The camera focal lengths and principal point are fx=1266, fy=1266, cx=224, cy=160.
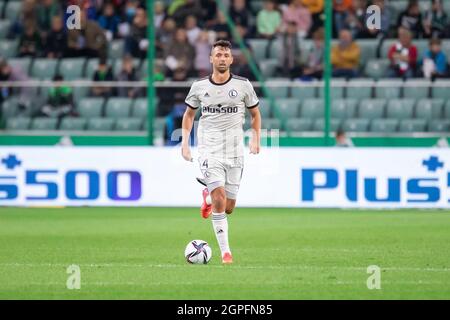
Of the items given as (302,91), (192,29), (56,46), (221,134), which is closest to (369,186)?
(302,91)

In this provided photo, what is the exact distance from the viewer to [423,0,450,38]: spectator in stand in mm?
22672

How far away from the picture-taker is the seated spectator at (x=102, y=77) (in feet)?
75.2

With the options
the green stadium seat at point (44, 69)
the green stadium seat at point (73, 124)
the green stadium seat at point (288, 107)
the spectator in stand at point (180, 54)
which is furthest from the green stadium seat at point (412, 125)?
the green stadium seat at point (44, 69)

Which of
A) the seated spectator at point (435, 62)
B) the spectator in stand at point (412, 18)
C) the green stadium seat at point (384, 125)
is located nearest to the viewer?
the green stadium seat at point (384, 125)

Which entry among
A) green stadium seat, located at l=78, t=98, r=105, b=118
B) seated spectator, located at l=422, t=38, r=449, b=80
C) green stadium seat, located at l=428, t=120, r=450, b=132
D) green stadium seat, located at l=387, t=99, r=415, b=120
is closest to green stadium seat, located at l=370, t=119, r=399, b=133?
green stadium seat, located at l=387, t=99, r=415, b=120

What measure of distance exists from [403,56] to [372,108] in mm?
1241

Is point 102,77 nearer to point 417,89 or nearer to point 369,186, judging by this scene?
point 369,186

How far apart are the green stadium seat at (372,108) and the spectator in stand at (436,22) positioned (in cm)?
168

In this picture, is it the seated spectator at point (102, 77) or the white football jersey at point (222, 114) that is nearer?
the white football jersey at point (222, 114)

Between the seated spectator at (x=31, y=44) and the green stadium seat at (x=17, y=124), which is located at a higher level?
the seated spectator at (x=31, y=44)

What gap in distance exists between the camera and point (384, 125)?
22094mm

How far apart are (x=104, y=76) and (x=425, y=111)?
19.6 ft

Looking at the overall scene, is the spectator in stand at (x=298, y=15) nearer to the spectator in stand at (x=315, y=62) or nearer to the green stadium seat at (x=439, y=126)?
the spectator in stand at (x=315, y=62)

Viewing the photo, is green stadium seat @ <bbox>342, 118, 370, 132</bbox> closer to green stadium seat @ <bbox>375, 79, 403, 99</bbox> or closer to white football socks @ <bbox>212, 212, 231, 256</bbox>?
green stadium seat @ <bbox>375, 79, 403, 99</bbox>
